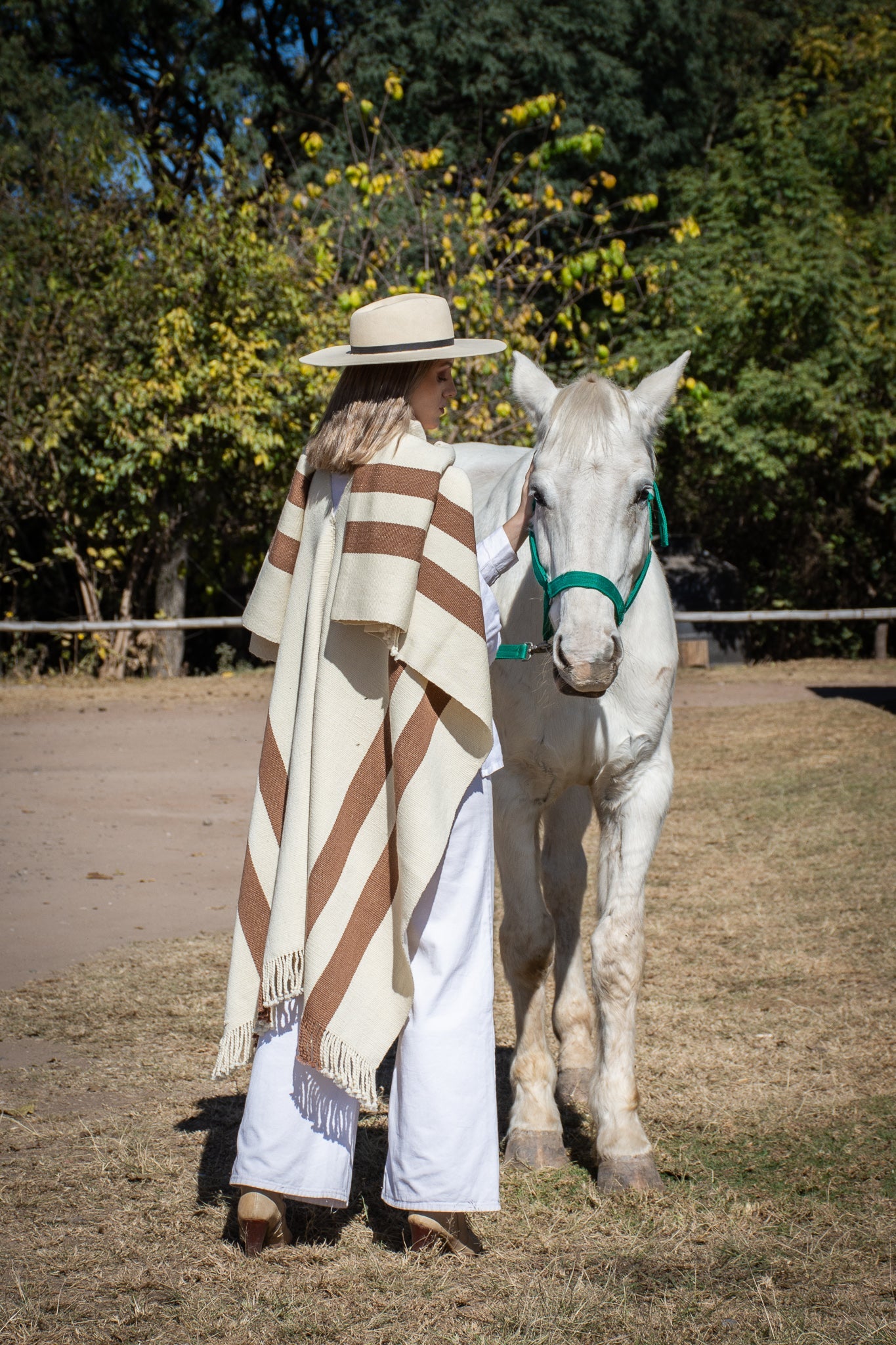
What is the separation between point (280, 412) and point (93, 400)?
2.04 meters

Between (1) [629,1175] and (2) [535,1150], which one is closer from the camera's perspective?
(1) [629,1175]

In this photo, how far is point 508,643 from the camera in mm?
3273

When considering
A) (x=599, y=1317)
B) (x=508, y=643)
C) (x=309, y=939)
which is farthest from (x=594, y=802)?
(x=599, y=1317)

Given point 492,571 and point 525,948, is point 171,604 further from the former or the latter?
A: point 492,571

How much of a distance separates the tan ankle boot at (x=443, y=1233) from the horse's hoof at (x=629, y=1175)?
1.46 ft

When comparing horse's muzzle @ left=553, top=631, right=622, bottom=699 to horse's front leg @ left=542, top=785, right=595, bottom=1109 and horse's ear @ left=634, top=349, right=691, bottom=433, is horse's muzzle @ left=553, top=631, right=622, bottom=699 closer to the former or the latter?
horse's ear @ left=634, top=349, right=691, bottom=433

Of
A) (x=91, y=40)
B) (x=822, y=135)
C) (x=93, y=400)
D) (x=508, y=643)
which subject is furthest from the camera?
(x=91, y=40)

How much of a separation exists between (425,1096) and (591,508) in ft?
4.44

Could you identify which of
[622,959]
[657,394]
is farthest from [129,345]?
[622,959]

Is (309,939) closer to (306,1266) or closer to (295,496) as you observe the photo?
(306,1266)

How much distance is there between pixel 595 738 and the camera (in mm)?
3129

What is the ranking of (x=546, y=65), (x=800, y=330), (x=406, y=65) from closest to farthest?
(x=800, y=330) → (x=546, y=65) → (x=406, y=65)

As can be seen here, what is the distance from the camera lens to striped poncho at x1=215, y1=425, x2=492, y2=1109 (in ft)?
8.09

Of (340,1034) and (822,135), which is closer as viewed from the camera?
(340,1034)
